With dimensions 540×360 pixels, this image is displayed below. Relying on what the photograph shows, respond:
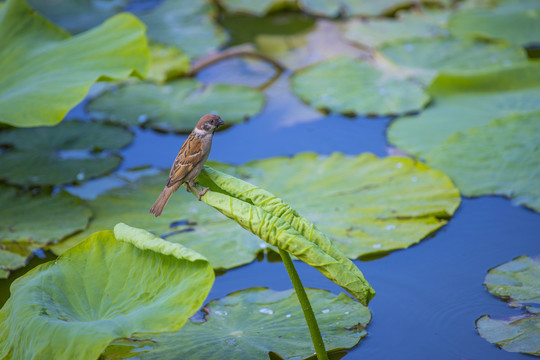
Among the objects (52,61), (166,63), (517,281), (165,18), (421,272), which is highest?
(52,61)

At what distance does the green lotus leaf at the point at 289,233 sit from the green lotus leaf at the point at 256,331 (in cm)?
51

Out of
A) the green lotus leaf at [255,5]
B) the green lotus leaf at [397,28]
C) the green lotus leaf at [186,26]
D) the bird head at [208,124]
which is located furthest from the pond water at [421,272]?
the green lotus leaf at [255,5]

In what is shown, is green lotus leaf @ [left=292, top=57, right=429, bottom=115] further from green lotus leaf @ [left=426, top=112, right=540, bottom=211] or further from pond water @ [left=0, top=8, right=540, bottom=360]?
green lotus leaf @ [left=426, top=112, right=540, bottom=211]

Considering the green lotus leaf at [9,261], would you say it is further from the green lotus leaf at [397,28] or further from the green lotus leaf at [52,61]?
the green lotus leaf at [397,28]

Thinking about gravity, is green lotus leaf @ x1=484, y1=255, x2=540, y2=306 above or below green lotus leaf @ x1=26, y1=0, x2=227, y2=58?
below

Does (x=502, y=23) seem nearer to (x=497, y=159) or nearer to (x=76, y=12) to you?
(x=497, y=159)

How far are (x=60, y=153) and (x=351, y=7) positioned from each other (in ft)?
11.5

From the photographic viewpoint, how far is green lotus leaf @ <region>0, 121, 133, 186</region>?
12.0ft

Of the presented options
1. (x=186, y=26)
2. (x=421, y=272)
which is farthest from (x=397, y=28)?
(x=421, y=272)

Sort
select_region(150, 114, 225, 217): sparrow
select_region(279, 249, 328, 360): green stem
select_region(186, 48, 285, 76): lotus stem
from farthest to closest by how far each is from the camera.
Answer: select_region(186, 48, 285, 76): lotus stem < select_region(150, 114, 225, 217): sparrow < select_region(279, 249, 328, 360): green stem

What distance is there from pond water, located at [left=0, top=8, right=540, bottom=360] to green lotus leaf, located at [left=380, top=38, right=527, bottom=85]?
87 centimetres

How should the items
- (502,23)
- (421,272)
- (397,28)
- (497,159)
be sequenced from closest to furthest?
(421,272) < (497,159) < (502,23) < (397,28)

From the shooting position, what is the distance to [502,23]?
16.9 ft

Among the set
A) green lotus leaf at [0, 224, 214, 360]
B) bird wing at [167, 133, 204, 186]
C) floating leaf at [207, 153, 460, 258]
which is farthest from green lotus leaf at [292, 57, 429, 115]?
green lotus leaf at [0, 224, 214, 360]
